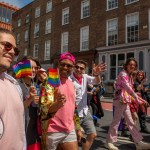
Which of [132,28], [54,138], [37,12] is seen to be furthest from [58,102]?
[37,12]

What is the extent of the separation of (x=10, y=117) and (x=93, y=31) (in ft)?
72.9

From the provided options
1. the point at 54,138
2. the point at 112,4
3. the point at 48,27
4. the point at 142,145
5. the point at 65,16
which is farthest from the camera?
the point at 48,27

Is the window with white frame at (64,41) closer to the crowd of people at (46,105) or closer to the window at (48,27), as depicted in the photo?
the window at (48,27)

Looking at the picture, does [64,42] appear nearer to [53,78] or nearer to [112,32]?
[112,32]

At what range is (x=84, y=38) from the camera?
24.4 meters

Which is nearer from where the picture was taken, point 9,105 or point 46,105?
point 9,105

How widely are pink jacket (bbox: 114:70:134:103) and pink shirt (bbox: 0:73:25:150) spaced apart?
11.6 ft

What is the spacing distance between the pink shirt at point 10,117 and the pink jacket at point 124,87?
3525mm

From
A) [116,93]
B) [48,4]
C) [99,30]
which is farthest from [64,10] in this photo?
[116,93]

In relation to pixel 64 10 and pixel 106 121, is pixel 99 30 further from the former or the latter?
pixel 106 121

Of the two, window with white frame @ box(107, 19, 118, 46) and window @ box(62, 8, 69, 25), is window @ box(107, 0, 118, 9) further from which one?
window @ box(62, 8, 69, 25)

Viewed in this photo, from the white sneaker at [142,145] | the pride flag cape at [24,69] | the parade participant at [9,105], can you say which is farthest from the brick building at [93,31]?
the parade participant at [9,105]

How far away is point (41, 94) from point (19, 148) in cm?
97

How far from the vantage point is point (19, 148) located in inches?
71.7
